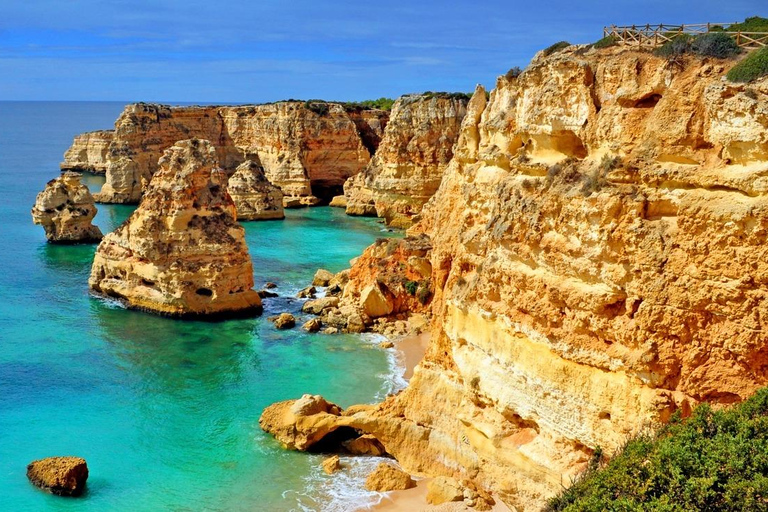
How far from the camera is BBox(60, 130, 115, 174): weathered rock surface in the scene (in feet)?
292

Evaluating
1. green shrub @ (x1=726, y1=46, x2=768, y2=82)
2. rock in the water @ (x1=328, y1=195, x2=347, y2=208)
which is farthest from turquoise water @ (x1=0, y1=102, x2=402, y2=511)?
rock in the water @ (x1=328, y1=195, x2=347, y2=208)

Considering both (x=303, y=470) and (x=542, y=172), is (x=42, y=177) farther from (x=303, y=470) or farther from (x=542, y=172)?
(x=542, y=172)

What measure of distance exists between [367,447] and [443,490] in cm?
406

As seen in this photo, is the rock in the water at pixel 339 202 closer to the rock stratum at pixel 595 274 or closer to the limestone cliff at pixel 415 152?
the limestone cliff at pixel 415 152

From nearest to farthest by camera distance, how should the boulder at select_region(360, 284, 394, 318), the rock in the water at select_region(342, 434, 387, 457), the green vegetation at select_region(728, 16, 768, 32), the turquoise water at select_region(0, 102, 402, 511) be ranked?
the green vegetation at select_region(728, 16, 768, 32) → the turquoise water at select_region(0, 102, 402, 511) → the rock in the water at select_region(342, 434, 387, 457) → the boulder at select_region(360, 284, 394, 318)

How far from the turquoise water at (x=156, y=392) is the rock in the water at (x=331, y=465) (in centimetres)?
31

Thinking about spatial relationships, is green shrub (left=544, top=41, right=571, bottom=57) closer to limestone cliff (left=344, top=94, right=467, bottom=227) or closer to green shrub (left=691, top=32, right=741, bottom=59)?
green shrub (left=691, top=32, right=741, bottom=59)

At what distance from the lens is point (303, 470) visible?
18.6 m

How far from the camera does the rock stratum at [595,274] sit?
428 inches

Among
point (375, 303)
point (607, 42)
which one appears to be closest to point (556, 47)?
point (607, 42)

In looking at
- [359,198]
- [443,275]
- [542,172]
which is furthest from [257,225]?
[542,172]

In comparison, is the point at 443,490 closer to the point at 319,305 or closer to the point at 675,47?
the point at 675,47

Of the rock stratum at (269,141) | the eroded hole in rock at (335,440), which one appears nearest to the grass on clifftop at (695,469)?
the eroded hole in rock at (335,440)

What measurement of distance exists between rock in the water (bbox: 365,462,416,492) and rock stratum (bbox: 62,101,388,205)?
52606mm
